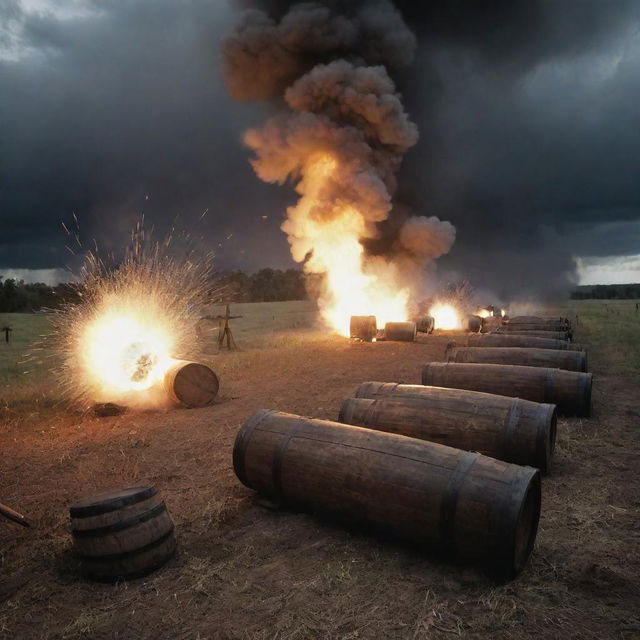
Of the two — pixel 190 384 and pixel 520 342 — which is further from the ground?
pixel 520 342

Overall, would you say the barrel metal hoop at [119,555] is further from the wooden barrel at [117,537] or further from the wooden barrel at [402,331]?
the wooden barrel at [402,331]

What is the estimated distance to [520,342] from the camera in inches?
507

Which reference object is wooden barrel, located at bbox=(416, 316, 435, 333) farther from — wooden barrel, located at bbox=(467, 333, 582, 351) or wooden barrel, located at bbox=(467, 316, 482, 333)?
wooden barrel, located at bbox=(467, 333, 582, 351)

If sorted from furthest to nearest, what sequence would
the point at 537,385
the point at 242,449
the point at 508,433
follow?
the point at 537,385 → the point at 508,433 → the point at 242,449

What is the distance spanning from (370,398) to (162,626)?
416 cm

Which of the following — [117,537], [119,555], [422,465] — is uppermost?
[422,465]

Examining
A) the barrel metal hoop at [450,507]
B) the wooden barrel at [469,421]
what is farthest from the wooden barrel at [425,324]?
the barrel metal hoop at [450,507]

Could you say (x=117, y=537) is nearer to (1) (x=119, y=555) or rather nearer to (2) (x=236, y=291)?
(1) (x=119, y=555)

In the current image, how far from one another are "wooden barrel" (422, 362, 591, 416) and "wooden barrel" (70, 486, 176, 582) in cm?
623

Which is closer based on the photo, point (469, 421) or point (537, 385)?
point (469, 421)

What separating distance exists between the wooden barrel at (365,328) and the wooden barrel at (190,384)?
11852mm

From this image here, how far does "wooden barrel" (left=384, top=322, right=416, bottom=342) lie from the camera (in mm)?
21000

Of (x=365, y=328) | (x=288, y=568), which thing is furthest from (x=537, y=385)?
(x=365, y=328)

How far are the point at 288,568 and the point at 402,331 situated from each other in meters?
17.6
